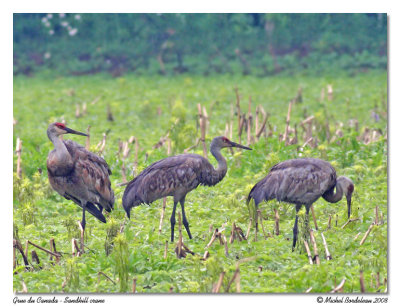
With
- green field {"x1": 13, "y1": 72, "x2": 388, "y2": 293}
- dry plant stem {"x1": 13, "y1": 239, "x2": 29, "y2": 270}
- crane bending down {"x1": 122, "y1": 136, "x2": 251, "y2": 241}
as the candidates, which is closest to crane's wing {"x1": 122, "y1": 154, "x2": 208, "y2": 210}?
crane bending down {"x1": 122, "y1": 136, "x2": 251, "y2": 241}

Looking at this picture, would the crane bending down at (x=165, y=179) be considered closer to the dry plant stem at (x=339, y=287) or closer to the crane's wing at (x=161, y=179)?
the crane's wing at (x=161, y=179)

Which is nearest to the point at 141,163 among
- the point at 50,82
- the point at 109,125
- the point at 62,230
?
the point at 62,230

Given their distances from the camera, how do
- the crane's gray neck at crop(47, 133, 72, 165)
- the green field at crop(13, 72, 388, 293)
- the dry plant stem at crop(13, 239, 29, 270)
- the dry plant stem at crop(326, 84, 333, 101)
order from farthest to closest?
the dry plant stem at crop(326, 84, 333, 101), the crane's gray neck at crop(47, 133, 72, 165), the dry plant stem at crop(13, 239, 29, 270), the green field at crop(13, 72, 388, 293)

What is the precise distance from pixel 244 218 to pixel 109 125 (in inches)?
230

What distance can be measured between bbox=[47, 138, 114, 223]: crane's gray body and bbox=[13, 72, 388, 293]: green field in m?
0.32

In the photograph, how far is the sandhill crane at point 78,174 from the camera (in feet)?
27.3

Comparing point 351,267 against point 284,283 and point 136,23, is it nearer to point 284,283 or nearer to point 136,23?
point 284,283

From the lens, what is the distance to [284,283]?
7.11m

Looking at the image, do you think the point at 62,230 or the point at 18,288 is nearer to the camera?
the point at 18,288

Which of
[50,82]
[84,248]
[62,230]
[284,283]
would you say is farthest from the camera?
[50,82]

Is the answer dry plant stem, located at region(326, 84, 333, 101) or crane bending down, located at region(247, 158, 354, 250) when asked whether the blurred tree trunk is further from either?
crane bending down, located at region(247, 158, 354, 250)

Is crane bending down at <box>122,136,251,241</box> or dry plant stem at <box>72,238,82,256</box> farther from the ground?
crane bending down at <box>122,136,251,241</box>

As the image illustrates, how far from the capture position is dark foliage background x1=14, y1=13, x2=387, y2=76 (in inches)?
463

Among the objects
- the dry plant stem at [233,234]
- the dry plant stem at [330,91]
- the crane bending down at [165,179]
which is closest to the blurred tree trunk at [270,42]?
the dry plant stem at [330,91]
